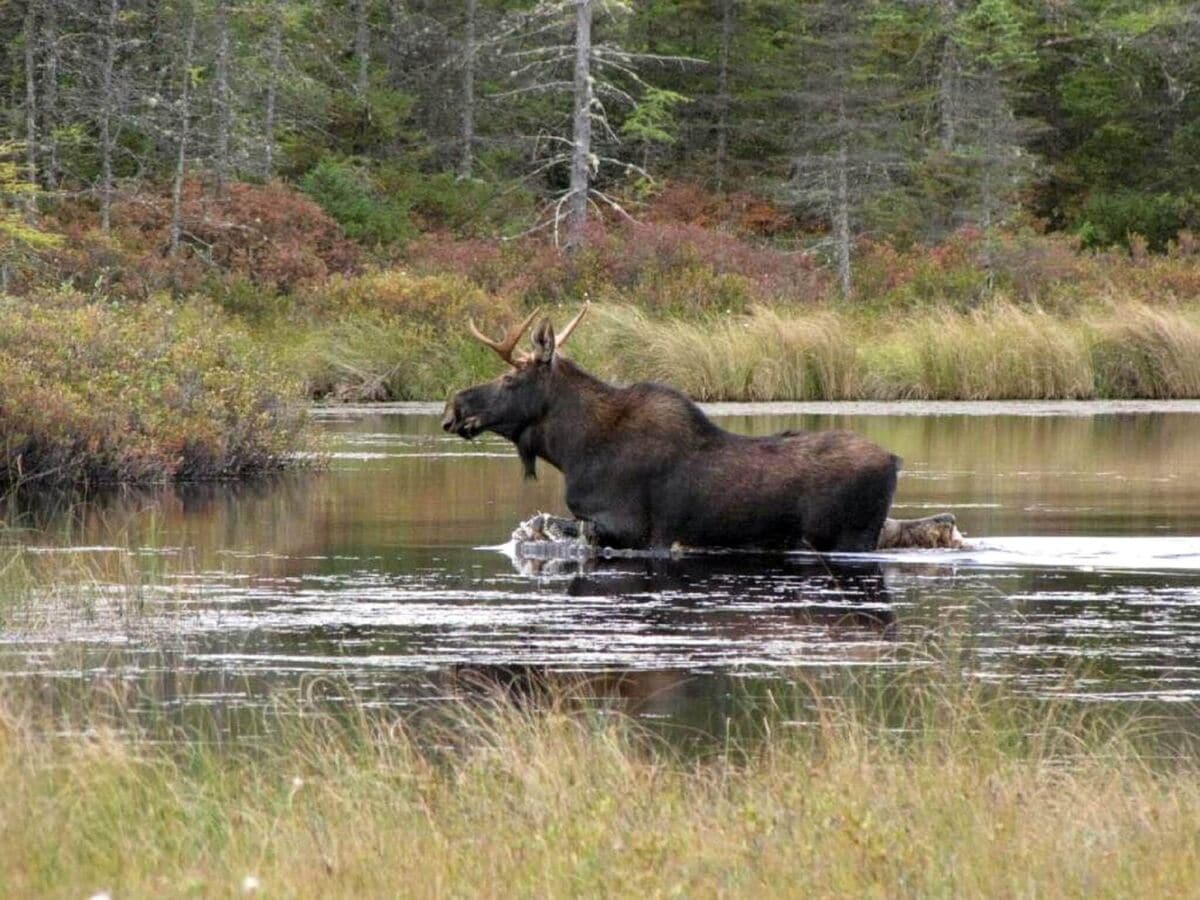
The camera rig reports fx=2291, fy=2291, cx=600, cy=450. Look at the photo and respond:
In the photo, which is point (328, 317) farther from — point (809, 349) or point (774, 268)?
point (774, 268)

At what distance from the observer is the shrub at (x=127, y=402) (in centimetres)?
2136

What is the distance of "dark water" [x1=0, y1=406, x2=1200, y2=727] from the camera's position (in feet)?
36.9

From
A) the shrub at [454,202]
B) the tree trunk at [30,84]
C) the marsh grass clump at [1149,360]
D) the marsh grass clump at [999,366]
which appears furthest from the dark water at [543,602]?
the shrub at [454,202]

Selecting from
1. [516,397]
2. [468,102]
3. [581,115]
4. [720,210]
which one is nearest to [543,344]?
[516,397]

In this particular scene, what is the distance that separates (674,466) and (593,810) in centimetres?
946

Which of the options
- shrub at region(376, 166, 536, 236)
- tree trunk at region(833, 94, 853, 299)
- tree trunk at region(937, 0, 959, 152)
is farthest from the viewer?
tree trunk at region(937, 0, 959, 152)

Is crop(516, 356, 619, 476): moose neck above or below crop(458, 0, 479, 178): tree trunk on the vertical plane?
below

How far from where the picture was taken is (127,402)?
22.3 meters

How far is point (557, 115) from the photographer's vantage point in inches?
2469

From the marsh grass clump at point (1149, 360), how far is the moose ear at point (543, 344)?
63.6ft

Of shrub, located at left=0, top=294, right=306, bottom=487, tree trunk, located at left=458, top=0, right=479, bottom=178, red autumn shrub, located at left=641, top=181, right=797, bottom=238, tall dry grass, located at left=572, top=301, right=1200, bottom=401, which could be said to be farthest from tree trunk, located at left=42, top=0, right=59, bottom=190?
shrub, located at left=0, top=294, right=306, bottom=487

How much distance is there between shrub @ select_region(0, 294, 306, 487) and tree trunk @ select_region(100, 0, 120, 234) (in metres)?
20.2

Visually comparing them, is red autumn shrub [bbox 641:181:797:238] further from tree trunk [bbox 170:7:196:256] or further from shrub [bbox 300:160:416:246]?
tree trunk [bbox 170:7:196:256]

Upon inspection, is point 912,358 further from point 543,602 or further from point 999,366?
point 543,602
